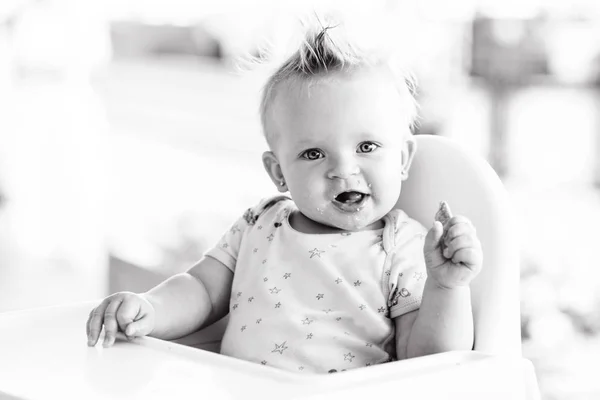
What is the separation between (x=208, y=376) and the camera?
2.55 feet

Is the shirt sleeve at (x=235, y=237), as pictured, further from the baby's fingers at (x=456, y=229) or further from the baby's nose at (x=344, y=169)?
the baby's fingers at (x=456, y=229)

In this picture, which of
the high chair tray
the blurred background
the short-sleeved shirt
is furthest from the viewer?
the blurred background

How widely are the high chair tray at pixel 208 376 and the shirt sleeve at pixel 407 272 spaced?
4.6 inches

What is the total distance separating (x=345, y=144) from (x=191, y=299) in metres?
0.27

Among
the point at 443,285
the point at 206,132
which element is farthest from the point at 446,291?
the point at 206,132

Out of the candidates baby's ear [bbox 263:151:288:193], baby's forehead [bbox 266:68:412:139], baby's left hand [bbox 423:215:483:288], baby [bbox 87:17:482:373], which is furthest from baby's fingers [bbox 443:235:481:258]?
baby's ear [bbox 263:151:288:193]

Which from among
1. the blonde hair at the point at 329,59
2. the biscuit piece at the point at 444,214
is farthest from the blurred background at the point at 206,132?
the biscuit piece at the point at 444,214

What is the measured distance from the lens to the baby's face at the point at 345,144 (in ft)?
3.15

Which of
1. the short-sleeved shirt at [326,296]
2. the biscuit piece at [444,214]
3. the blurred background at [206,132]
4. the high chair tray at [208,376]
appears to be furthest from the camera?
the blurred background at [206,132]

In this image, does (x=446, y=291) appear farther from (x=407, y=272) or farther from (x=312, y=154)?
(x=312, y=154)

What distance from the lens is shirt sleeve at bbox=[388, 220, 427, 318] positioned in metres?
0.95

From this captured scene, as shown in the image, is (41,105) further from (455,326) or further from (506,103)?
(455,326)

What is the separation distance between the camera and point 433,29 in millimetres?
2381

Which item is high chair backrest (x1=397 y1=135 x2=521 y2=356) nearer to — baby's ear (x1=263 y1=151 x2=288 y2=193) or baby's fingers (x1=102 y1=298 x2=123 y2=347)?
baby's ear (x1=263 y1=151 x2=288 y2=193)
